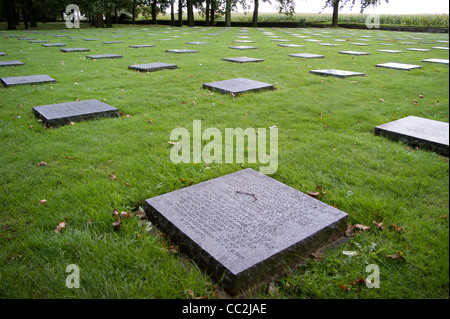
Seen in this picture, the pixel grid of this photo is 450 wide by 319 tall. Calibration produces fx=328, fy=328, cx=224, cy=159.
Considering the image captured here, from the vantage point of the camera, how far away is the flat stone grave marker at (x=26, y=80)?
21.3ft

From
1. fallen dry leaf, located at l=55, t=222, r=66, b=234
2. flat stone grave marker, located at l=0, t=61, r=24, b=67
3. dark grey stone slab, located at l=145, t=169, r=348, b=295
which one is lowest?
fallen dry leaf, located at l=55, t=222, r=66, b=234

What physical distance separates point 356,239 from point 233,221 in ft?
2.86

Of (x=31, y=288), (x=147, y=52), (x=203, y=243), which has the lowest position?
(x=31, y=288)

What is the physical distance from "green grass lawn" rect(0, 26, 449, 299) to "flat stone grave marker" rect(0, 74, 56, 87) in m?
0.24

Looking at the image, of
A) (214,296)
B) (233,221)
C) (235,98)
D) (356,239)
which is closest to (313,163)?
(356,239)

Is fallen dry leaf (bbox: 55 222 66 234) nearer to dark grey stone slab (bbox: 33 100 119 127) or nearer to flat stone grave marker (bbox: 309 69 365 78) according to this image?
dark grey stone slab (bbox: 33 100 119 127)

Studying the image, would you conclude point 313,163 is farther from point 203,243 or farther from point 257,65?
point 257,65

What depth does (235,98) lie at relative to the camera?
568cm

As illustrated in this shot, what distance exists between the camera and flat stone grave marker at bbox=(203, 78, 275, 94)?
5.96 meters

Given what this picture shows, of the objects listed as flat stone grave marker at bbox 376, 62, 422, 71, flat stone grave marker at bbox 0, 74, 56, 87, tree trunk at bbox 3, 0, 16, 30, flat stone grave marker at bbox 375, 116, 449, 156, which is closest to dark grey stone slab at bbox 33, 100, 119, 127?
flat stone grave marker at bbox 0, 74, 56, 87

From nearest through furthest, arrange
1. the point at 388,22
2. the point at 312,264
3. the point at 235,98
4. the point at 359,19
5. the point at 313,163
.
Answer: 1. the point at 312,264
2. the point at 313,163
3. the point at 235,98
4. the point at 388,22
5. the point at 359,19

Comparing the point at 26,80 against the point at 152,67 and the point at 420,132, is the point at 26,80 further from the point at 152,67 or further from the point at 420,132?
the point at 420,132

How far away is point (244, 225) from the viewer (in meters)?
2.28

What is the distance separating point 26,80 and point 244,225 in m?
6.40
